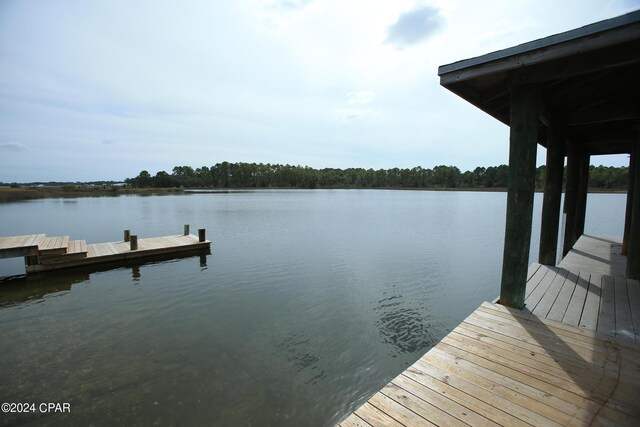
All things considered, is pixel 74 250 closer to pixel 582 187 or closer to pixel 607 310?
pixel 607 310

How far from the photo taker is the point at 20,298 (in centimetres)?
802

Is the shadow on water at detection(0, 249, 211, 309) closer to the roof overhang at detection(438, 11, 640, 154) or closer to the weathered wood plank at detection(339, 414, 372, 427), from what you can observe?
the weathered wood plank at detection(339, 414, 372, 427)

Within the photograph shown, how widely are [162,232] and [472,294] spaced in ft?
54.2

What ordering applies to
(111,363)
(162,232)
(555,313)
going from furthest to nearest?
(162,232), (111,363), (555,313)

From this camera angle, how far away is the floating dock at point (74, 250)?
981 cm

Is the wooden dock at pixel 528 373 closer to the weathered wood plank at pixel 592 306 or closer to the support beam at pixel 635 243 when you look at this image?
the weathered wood plank at pixel 592 306

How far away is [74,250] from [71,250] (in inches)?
3.7

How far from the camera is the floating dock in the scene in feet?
32.2

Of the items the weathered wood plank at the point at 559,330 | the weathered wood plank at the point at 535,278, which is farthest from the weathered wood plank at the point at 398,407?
the weathered wood plank at the point at 535,278

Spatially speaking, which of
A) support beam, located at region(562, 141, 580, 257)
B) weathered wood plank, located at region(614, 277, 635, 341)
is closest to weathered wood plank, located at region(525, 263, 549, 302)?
weathered wood plank, located at region(614, 277, 635, 341)

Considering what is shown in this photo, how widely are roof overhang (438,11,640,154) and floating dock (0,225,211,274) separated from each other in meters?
12.1

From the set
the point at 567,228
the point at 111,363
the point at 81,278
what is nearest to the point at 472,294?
the point at 567,228

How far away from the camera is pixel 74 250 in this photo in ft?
35.6

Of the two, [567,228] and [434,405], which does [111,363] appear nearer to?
[434,405]
